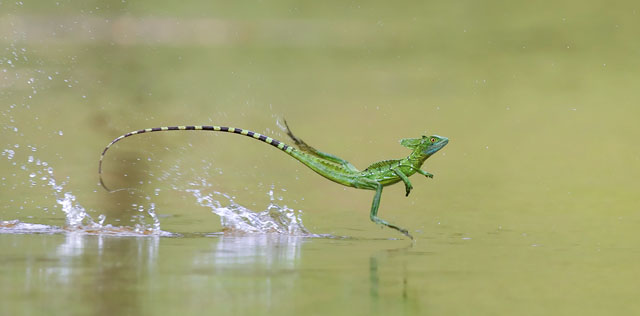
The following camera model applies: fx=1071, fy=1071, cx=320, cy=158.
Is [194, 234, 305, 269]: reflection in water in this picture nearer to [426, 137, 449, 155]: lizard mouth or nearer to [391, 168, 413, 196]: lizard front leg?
[391, 168, 413, 196]: lizard front leg

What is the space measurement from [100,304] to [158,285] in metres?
0.62

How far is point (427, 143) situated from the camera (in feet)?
23.8

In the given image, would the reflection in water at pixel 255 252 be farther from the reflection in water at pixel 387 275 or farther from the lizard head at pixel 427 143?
the lizard head at pixel 427 143

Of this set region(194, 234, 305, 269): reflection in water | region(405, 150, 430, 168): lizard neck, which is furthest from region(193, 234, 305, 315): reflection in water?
region(405, 150, 430, 168): lizard neck

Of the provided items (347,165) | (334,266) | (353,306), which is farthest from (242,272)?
(347,165)

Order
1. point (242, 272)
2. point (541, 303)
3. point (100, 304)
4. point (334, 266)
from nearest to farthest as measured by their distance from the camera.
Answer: point (100, 304) < point (541, 303) < point (242, 272) < point (334, 266)

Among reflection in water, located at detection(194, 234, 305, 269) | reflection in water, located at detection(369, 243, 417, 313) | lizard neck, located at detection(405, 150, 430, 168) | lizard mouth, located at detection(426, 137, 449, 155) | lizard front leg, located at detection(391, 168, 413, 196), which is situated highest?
lizard mouth, located at detection(426, 137, 449, 155)

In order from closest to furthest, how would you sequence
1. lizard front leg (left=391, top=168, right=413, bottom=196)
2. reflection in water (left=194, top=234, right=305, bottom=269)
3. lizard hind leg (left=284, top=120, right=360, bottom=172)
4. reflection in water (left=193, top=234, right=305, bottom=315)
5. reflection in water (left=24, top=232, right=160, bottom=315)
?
reflection in water (left=24, top=232, right=160, bottom=315), reflection in water (left=193, top=234, right=305, bottom=315), reflection in water (left=194, top=234, right=305, bottom=269), lizard front leg (left=391, top=168, right=413, bottom=196), lizard hind leg (left=284, top=120, right=360, bottom=172)

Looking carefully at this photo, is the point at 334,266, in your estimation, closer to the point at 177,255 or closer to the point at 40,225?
the point at 177,255

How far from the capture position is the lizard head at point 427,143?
725 centimetres

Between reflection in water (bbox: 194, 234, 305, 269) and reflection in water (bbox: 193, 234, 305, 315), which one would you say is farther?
reflection in water (bbox: 194, 234, 305, 269)

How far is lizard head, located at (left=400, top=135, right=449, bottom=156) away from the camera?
7.25 metres

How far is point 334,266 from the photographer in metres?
5.75

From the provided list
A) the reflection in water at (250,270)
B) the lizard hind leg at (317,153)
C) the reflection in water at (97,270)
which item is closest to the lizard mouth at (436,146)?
the lizard hind leg at (317,153)
